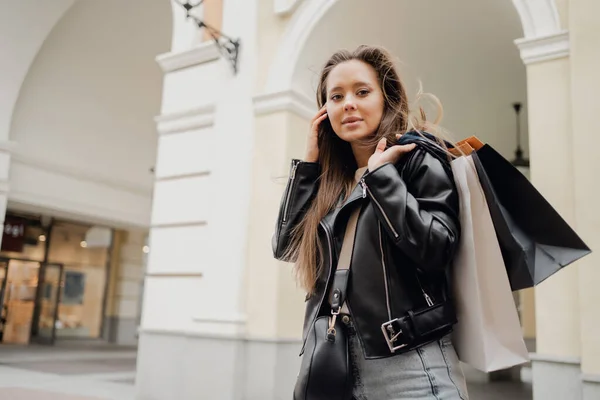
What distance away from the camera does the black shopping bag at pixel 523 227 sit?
4.43 feet

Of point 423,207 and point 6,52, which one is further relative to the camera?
point 6,52

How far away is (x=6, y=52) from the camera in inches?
378

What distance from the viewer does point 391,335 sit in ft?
4.43

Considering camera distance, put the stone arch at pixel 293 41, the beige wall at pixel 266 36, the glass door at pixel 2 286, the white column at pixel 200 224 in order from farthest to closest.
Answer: the glass door at pixel 2 286, the beige wall at pixel 266 36, the stone arch at pixel 293 41, the white column at pixel 200 224

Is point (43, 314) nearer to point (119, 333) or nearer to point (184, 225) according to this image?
point (119, 333)

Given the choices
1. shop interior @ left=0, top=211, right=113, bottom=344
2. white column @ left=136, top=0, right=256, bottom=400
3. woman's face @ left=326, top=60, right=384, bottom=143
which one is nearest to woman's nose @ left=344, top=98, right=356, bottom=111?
woman's face @ left=326, top=60, right=384, bottom=143

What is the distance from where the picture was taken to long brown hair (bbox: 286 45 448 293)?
163 centimetres

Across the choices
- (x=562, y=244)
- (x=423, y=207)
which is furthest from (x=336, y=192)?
(x=562, y=244)

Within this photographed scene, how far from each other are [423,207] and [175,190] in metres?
5.26

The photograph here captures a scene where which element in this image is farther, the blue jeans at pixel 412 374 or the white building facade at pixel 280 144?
the white building facade at pixel 280 144

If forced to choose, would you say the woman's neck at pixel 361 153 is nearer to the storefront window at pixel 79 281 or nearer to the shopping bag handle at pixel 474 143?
the shopping bag handle at pixel 474 143

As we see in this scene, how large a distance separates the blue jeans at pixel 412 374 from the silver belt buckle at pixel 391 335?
0.05 metres

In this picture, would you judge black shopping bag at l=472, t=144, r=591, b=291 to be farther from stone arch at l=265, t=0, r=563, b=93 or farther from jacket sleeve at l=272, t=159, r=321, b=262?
stone arch at l=265, t=0, r=563, b=93

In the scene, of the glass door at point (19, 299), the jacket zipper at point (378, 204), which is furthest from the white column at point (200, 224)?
the glass door at point (19, 299)
